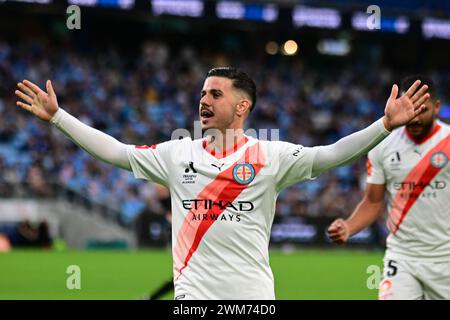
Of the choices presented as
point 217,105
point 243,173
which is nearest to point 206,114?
point 217,105

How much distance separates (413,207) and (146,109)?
25818 mm

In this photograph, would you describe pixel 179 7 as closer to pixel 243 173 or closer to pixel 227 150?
pixel 227 150

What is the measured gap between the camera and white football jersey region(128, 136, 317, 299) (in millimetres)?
5953

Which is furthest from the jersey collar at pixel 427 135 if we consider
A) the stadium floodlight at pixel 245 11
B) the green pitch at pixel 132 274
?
the stadium floodlight at pixel 245 11

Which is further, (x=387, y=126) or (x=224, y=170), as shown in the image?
(x=224, y=170)

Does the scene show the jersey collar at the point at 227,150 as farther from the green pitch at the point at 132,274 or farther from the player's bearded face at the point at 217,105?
the green pitch at the point at 132,274

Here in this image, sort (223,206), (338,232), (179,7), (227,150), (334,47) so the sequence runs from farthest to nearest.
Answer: (334,47)
(179,7)
(338,232)
(227,150)
(223,206)

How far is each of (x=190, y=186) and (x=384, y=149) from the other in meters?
2.68

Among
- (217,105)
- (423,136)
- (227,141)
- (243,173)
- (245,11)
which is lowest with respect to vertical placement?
(243,173)

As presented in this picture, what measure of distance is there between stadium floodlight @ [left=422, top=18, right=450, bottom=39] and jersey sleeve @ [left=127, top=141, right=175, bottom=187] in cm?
2832

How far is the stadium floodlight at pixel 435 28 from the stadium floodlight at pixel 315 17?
345cm

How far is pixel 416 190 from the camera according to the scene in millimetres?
8031

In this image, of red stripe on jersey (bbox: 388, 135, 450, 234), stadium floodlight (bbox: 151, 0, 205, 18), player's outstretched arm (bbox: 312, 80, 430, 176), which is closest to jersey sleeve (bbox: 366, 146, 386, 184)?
red stripe on jersey (bbox: 388, 135, 450, 234)

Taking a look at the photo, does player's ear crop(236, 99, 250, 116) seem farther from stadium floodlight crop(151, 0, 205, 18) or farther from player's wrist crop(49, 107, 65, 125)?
stadium floodlight crop(151, 0, 205, 18)
